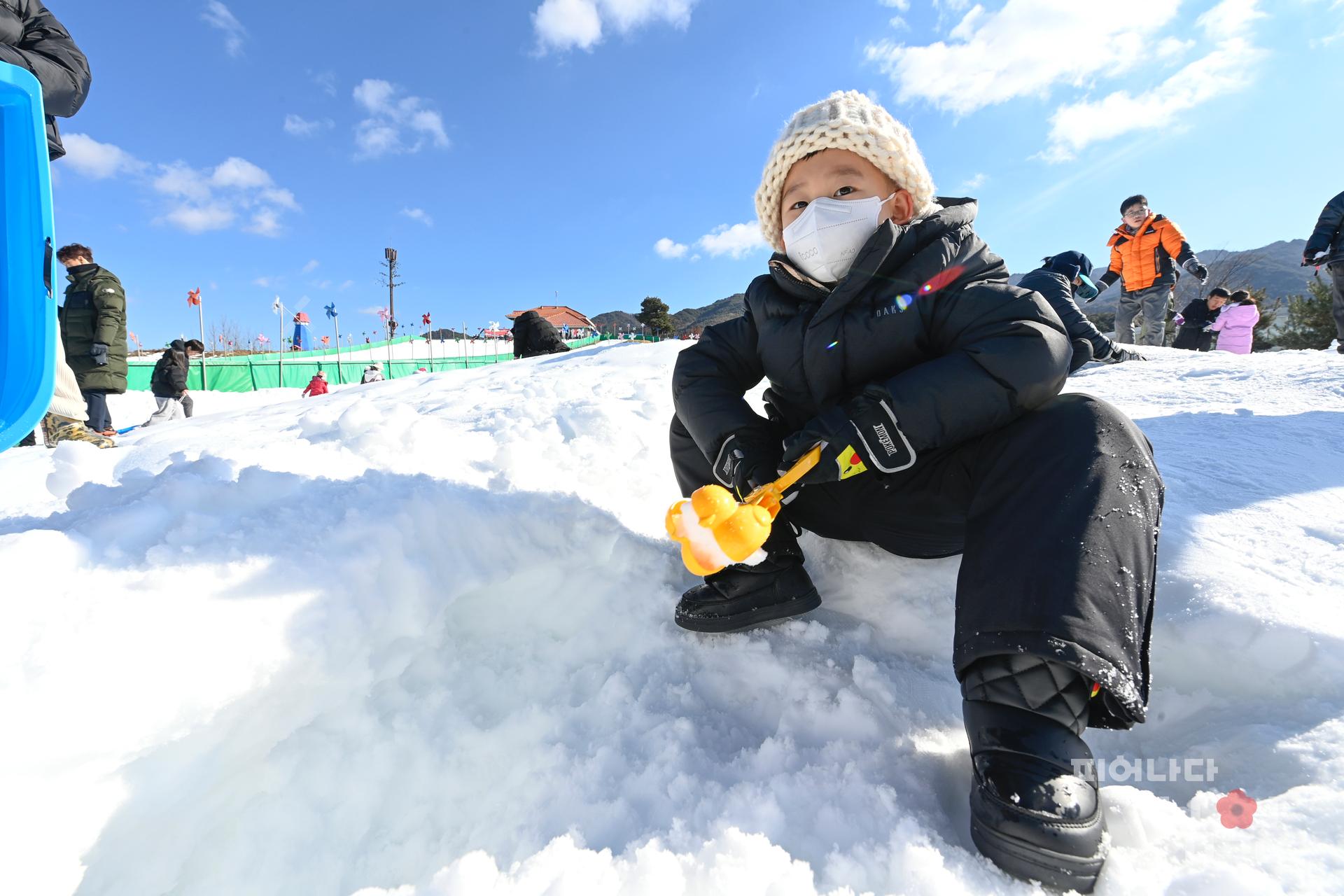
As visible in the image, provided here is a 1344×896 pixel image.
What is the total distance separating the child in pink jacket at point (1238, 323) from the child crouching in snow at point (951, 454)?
9233mm

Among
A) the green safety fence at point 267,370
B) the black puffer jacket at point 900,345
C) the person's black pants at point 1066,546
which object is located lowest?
the person's black pants at point 1066,546

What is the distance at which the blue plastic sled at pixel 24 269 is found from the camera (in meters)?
1.32

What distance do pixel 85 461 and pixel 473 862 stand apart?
163cm

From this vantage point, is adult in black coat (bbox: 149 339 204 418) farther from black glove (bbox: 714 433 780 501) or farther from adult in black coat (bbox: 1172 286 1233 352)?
adult in black coat (bbox: 1172 286 1233 352)

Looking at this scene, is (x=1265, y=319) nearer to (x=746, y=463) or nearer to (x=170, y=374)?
(x=746, y=463)

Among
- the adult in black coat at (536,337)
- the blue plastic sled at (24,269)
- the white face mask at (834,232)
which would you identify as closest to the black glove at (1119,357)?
the white face mask at (834,232)

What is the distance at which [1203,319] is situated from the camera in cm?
808

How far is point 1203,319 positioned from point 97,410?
12831mm

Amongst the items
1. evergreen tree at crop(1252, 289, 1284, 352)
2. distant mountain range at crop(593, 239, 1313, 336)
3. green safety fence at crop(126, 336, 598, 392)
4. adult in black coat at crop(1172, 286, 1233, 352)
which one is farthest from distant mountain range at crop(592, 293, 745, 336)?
adult in black coat at crop(1172, 286, 1233, 352)

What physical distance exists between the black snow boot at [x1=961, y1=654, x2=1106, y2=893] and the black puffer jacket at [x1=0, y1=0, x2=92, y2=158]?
283 centimetres

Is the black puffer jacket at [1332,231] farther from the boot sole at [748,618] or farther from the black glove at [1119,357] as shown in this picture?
the boot sole at [748,618]

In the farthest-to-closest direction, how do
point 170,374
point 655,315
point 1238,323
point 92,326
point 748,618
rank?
point 655,315 < point 1238,323 < point 170,374 < point 92,326 < point 748,618

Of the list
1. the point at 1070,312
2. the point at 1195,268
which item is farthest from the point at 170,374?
the point at 1195,268

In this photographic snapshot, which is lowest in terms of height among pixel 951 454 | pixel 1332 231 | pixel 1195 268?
A: pixel 951 454
